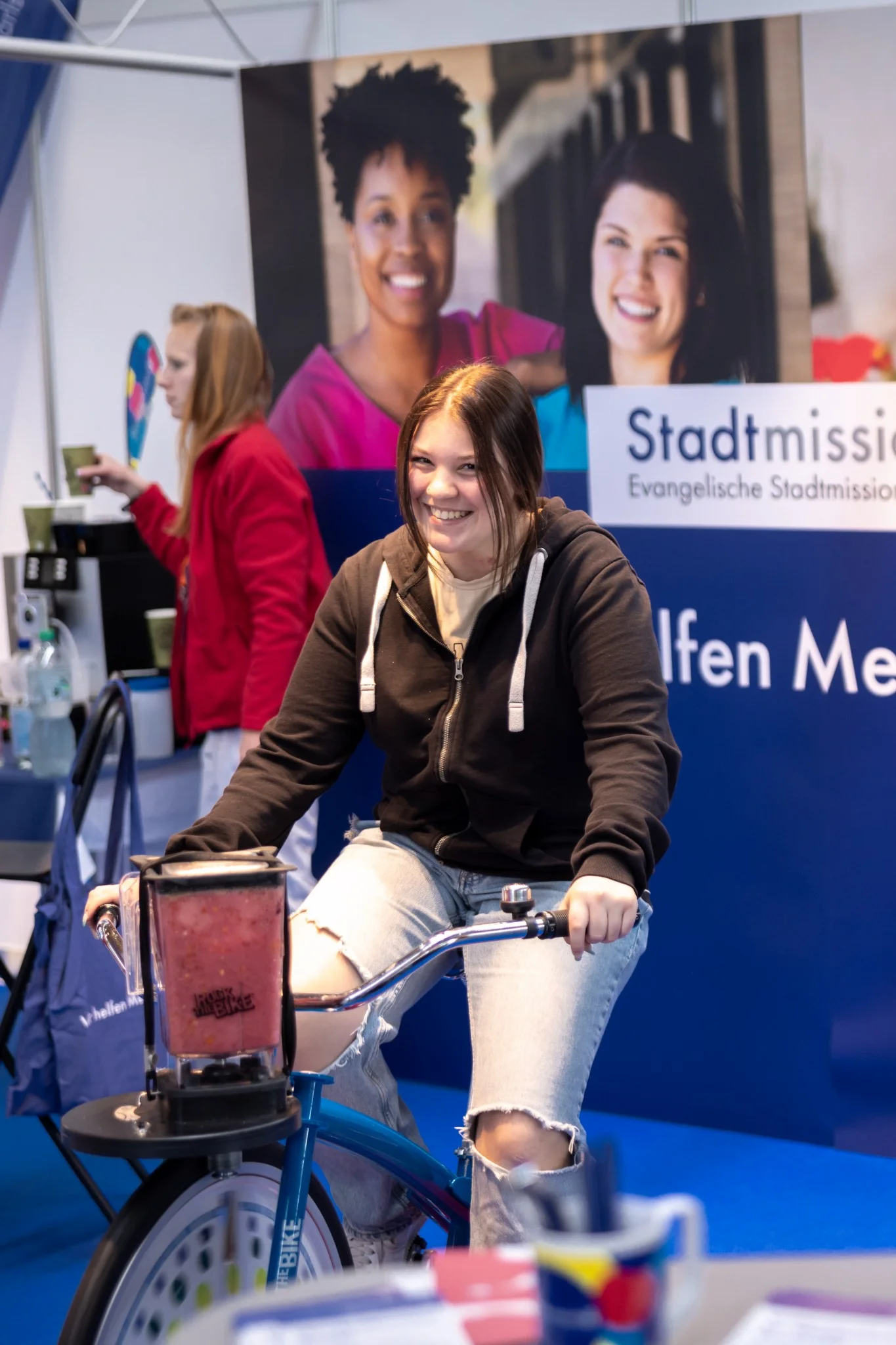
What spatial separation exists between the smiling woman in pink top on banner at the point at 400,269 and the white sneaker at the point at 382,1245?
1.86 m

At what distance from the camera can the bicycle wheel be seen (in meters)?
1.72

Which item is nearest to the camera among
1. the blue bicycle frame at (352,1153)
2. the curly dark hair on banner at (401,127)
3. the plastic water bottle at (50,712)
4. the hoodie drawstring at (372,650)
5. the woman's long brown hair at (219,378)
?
the blue bicycle frame at (352,1153)

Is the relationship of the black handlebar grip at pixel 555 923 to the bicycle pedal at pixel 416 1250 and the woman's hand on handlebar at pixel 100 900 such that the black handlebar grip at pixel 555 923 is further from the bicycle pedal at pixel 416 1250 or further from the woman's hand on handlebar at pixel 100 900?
the bicycle pedal at pixel 416 1250

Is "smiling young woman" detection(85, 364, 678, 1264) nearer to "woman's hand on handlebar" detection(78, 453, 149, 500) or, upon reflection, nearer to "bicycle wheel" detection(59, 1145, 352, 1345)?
"bicycle wheel" detection(59, 1145, 352, 1345)

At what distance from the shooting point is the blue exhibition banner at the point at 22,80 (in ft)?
16.1

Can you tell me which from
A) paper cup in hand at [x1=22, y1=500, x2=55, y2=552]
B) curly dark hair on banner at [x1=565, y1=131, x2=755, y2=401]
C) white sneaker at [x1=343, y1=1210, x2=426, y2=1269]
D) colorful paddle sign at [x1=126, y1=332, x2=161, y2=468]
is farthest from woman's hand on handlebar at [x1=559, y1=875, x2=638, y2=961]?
colorful paddle sign at [x1=126, y1=332, x2=161, y2=468]

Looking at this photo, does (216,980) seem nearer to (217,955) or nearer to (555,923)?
(217,955)

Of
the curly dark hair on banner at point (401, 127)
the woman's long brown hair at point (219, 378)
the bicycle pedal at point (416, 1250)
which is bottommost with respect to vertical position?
the bicycle pedal at point (416, 1250)

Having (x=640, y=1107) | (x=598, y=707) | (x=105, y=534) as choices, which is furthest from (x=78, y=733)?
(x=598, y=707)

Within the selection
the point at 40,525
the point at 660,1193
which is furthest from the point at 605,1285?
the point at 40,525

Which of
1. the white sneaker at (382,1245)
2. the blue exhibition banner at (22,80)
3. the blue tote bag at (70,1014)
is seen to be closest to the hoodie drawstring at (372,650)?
the white sneaker at (382,1245)

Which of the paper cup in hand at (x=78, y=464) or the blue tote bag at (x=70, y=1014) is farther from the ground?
the paper cup in hand at (x=78, y=464)

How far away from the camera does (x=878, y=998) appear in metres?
3.51

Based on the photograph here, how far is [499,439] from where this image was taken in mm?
2150
